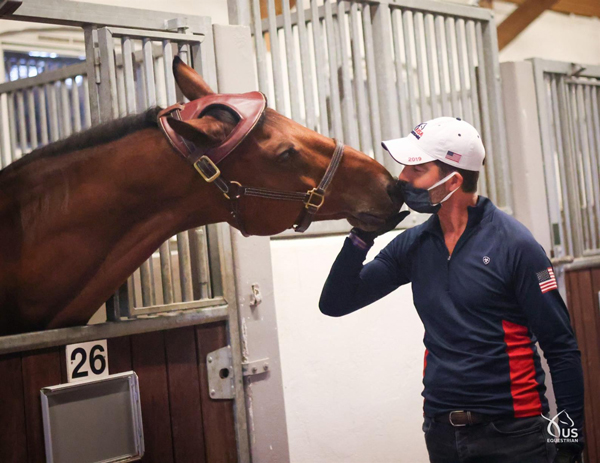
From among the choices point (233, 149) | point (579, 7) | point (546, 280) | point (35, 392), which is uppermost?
point (579, 7)

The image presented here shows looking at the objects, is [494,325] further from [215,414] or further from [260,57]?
[260,57]

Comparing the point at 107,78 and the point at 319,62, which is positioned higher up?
the point at 319,62

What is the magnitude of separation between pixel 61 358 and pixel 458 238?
1027 millimetres

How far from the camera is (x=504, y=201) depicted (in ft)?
9.32

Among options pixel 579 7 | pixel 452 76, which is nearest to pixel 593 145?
pixel 452 76

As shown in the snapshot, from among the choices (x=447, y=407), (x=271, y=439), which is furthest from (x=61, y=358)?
(x=447, y=407)

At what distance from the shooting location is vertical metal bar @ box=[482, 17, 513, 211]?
2842 millimetres

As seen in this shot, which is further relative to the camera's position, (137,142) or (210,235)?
(210,235)

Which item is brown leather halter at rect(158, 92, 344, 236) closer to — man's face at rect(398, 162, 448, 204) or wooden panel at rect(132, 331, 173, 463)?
man's face at rect(398, 162, 448, 204)

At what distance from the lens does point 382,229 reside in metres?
1.77

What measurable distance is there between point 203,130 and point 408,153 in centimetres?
52

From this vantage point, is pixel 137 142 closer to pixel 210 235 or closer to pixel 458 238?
pixel 210 235

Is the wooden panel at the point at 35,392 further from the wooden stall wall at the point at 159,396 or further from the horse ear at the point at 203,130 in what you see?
the horse ear at the point at 203,130

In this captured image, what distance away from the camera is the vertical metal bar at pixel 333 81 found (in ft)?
7.98
